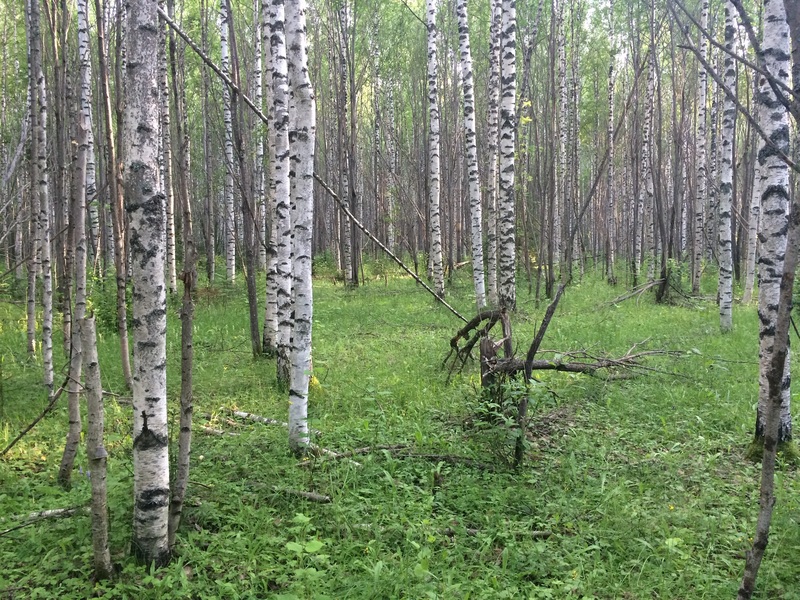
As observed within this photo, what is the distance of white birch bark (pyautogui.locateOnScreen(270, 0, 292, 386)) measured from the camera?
6.69 metres

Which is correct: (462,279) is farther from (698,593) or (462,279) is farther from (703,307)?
(698,593)

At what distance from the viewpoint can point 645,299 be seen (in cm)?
1370

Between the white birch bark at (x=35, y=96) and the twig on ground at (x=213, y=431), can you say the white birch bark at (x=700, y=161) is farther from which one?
the white birch bark at (x=35, y=96)

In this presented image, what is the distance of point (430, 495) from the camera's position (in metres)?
3.76

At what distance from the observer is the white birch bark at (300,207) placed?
4469mm

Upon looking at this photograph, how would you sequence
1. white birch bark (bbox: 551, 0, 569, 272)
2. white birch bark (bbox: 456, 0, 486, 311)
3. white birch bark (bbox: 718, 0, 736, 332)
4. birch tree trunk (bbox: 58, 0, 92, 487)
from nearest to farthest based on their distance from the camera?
birch tree trunk (bbox: 58, 0, 92, 487), white birch bark (bbox: 718, 0, 736, 332), white birch bark (bbox: 456, 0, 486, 311), white birch bark (bbox: 551, 0, 569, 272)

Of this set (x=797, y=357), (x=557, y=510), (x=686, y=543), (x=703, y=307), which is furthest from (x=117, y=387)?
(x=703, y=307)

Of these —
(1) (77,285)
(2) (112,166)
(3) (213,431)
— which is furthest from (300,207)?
(3) (213,431)

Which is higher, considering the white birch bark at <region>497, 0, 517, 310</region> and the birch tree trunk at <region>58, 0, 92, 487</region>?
the white birch bark at <region>497, 0, 517, 310</region>

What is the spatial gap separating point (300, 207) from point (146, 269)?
6.60ft

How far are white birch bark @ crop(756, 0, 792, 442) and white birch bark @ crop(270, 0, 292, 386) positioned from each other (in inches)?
188

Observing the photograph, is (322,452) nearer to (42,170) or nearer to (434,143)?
(42,170)

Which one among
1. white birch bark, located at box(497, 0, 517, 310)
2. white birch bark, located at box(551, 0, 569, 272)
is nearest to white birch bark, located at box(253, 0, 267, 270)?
white birch bark, located at box(497, 0, 517, 310)

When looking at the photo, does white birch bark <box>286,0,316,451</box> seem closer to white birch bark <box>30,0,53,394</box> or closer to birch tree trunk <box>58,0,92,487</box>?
birch tree trunk <box>58,0,92,487</box>
